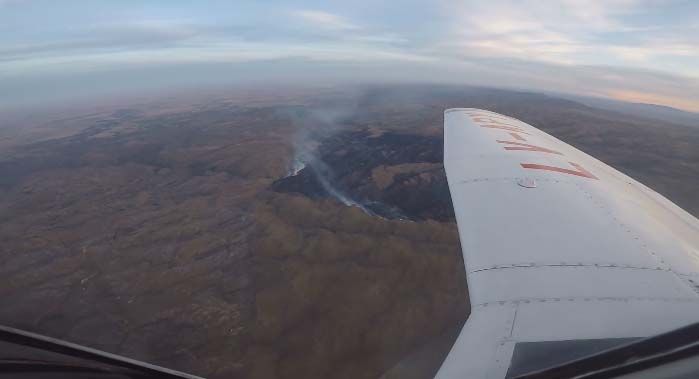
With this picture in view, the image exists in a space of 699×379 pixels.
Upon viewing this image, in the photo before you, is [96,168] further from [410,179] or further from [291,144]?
[410,179]

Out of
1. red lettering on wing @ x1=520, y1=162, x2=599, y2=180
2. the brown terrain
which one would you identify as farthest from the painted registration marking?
the brown terrain

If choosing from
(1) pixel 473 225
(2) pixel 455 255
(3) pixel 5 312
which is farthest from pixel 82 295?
(1) pixel 473 225

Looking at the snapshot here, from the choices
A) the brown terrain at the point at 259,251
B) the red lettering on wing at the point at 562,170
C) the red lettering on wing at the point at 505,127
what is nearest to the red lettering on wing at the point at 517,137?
the red lettering on wing at the point at 505,127

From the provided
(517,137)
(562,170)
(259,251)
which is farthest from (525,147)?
(259,251)

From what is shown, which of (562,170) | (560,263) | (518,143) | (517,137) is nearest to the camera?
(560,263)

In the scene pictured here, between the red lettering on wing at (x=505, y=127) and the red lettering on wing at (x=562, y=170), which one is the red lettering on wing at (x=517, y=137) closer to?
the red lettering on wing at (x=505, y=127)

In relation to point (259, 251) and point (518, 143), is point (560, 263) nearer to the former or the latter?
point (518, 143)

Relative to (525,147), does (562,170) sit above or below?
below
